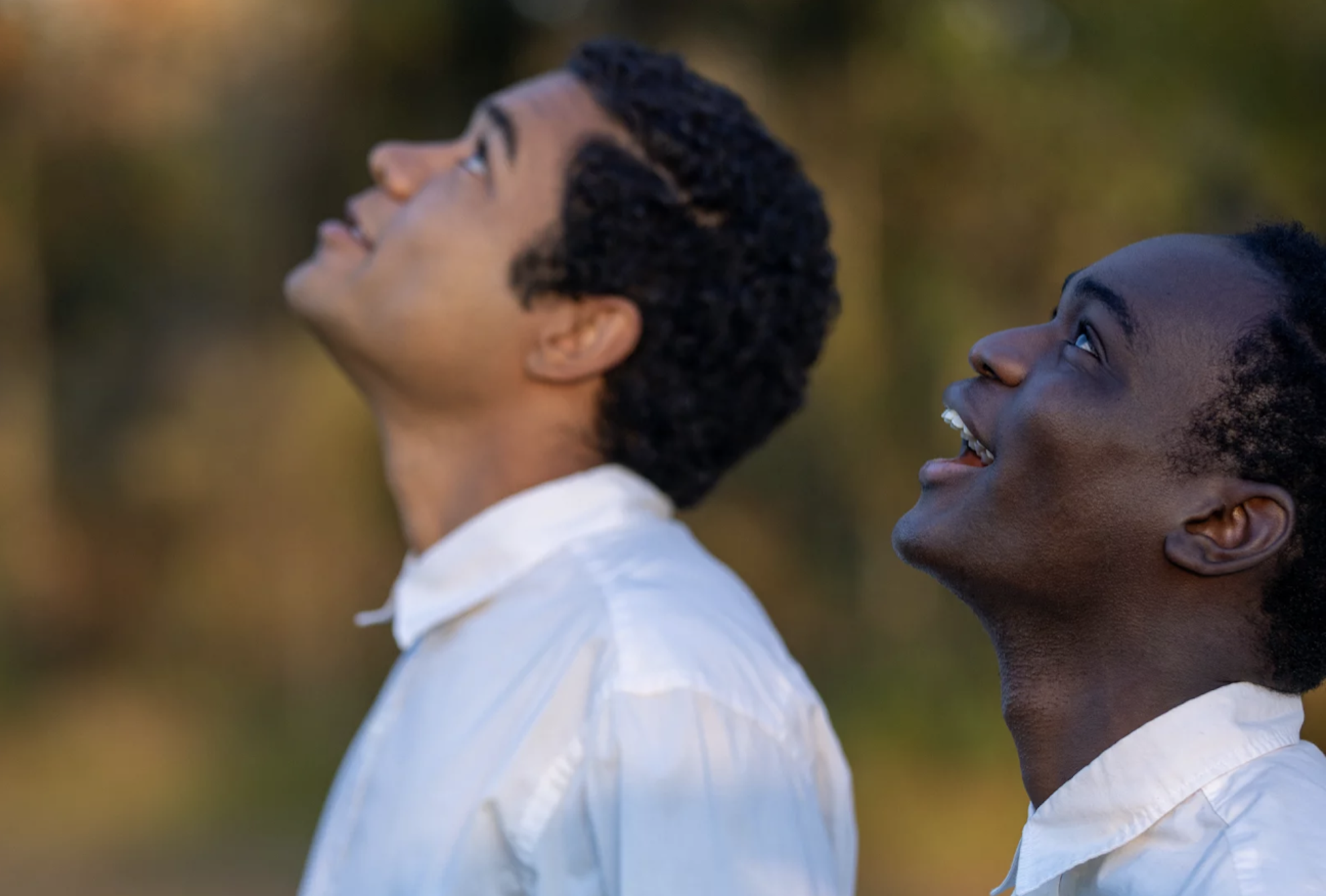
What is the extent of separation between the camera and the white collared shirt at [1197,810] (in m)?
1.25

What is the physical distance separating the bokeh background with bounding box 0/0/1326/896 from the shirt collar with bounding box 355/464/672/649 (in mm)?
4715

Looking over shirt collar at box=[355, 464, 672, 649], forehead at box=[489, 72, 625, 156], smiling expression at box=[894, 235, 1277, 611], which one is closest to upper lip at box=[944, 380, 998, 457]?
smiling expression at box=[894, 235, 1277, 611]

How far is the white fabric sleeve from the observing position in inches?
71.7

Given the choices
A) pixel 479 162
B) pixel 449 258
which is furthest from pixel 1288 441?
pixel 479 162

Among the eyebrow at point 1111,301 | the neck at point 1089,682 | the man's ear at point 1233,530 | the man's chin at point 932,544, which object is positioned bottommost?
the neck at point 1089,682

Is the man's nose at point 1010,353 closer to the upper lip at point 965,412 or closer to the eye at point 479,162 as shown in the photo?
the upper lip at point 965,412

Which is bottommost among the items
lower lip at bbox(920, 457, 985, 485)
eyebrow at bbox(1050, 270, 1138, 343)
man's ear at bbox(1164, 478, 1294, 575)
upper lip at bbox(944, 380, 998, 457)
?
→ man's ear at bbox(1164, 478, 1294, 575)

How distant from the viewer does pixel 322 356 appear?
9.22m

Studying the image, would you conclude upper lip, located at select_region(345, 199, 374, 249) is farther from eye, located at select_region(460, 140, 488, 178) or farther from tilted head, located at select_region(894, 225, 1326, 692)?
tilted head, located at select_region(894, 225, 1326, 692)

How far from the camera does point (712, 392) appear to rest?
264cm

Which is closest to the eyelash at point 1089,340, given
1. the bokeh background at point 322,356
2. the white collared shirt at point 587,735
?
the white collared shirt at point 587,735

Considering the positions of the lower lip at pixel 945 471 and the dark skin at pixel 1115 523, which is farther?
the lower lip at pixel 945 471

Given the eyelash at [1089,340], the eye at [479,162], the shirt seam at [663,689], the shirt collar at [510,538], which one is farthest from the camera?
the eye at [479,162]

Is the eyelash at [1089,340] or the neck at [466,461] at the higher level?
the neck at [466,461]
